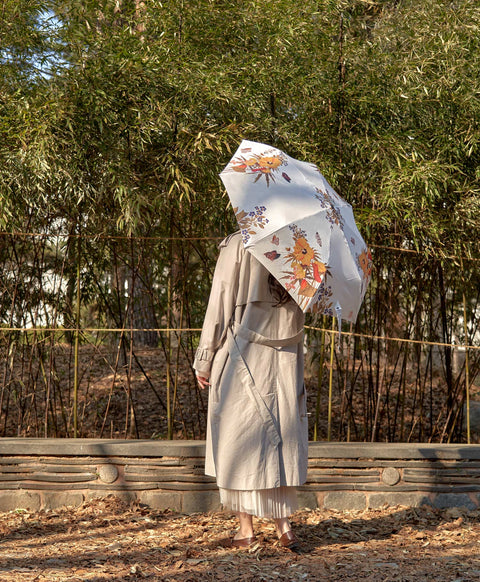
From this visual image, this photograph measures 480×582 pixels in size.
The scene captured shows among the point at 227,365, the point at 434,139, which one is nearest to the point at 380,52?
the point at 434,139

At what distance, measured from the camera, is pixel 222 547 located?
2736 millimetres

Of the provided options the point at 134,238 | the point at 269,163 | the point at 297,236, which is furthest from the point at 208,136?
the point at 297,236

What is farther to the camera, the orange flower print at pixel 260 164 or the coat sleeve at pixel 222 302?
the coat sleeve at pixel 222 302

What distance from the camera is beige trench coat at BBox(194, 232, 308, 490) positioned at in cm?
258

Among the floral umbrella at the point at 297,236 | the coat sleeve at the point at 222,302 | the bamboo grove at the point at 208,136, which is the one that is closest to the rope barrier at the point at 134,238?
the bamboo grove at the point at 208,136

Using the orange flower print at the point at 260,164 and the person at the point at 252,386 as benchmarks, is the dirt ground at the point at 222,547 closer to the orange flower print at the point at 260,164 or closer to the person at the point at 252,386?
the person at the point at 252,386

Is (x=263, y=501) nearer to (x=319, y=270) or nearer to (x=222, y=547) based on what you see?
(x=222, y=547)

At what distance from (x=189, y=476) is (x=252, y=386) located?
0.87 m

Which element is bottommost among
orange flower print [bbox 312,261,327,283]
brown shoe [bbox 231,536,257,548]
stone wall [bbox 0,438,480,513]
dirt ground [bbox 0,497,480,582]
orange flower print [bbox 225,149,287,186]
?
dirt ground [bbox 0,497,480,582]

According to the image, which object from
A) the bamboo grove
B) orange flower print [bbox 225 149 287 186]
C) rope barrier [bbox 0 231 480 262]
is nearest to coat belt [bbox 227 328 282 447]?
orange flower print [bbox 225 149 287 186]

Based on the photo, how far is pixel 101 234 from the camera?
3.45m

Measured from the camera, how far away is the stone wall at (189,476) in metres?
3.23

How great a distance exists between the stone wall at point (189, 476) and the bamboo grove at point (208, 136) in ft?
1.08

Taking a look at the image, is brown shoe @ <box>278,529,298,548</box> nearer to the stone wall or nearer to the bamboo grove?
the stone wall
